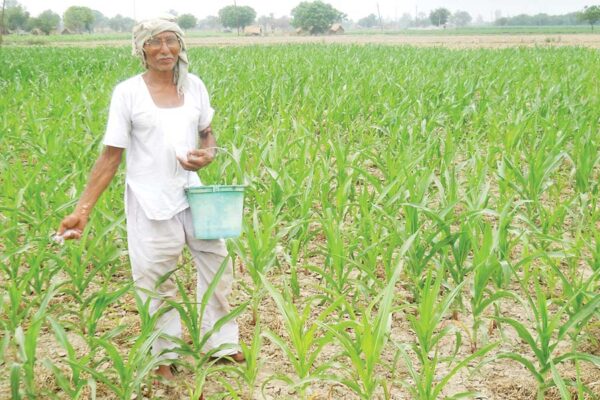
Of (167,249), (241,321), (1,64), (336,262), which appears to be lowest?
(241,321)

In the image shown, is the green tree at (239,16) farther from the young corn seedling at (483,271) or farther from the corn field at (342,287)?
the young corn seedling at (483,271)

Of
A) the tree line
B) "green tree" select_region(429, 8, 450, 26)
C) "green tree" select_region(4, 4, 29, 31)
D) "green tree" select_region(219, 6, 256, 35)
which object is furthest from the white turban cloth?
"green tree" select_region(429, 8, 450, 26)

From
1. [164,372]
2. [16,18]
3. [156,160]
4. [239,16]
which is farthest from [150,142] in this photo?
[239,16]

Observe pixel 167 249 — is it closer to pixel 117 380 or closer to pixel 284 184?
pixel 117 380

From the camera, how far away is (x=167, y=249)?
2.14 metres

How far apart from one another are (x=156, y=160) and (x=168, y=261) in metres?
0.36

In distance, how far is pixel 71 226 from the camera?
6.78ft

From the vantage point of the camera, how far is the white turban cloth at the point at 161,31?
6.79ft

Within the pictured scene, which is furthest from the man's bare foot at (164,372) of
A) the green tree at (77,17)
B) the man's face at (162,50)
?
the green tree at (77,17)

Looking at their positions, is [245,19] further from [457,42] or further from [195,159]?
[195,159]

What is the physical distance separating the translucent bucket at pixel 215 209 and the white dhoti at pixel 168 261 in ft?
0.35

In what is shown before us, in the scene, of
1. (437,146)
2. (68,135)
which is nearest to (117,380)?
(437,146)

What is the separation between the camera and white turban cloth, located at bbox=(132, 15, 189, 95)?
6.79 feet

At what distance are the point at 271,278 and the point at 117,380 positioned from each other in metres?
1.09
